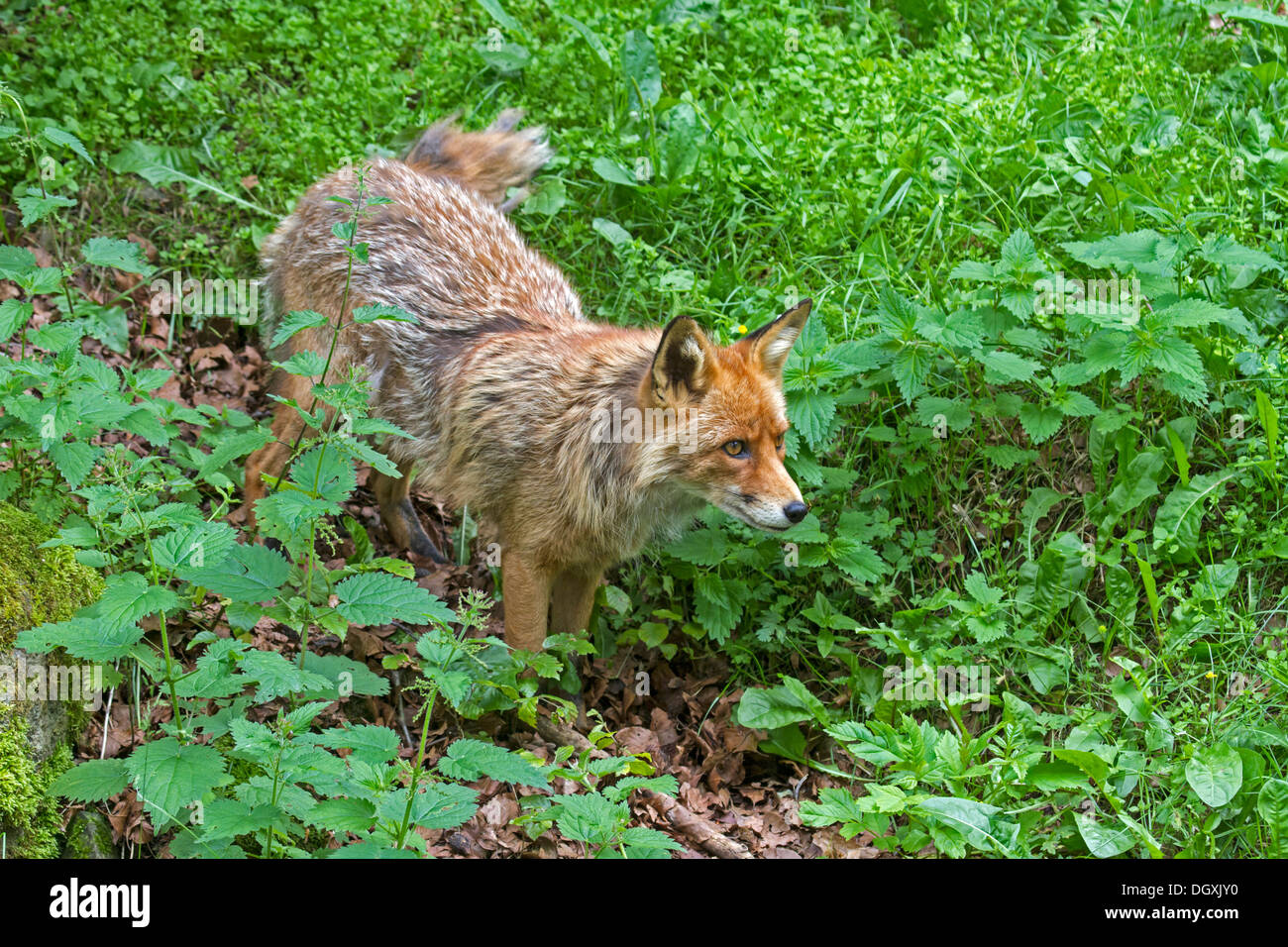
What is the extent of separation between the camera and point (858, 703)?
5.86 meters

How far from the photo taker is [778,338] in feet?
18.0

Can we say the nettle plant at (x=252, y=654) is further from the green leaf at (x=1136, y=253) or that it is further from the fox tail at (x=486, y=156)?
the green leaf at (x=1136, y=253)

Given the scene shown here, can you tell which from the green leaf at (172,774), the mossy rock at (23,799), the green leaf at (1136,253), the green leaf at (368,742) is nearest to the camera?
the green leaf at (172,774)

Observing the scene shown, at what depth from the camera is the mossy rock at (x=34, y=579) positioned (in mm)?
4469

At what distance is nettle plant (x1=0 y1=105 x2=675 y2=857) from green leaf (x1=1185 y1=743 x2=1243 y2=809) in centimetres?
230

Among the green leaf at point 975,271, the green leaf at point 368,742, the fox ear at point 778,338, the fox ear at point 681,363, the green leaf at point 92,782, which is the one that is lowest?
the green leaf at point 92,782

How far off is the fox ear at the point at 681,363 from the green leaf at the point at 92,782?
2.74 meters

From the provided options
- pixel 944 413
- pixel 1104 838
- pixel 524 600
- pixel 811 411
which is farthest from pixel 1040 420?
pixel 524 600

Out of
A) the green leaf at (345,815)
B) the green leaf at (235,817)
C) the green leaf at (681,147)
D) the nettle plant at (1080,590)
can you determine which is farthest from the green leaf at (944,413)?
the green leaf at (235,817)

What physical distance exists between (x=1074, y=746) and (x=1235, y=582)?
50.2 inches

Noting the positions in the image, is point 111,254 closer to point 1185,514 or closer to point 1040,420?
point 1040,420

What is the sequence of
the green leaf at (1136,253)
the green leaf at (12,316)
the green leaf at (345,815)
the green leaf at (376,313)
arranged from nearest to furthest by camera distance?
1. the green leaf at (345,815)
2. the green leaf at (376,313)
3. the green leaf at (12,316)
4. the green leaf at (1136,253)

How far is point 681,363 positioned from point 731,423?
37 cm

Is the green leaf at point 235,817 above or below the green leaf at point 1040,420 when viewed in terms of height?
below
